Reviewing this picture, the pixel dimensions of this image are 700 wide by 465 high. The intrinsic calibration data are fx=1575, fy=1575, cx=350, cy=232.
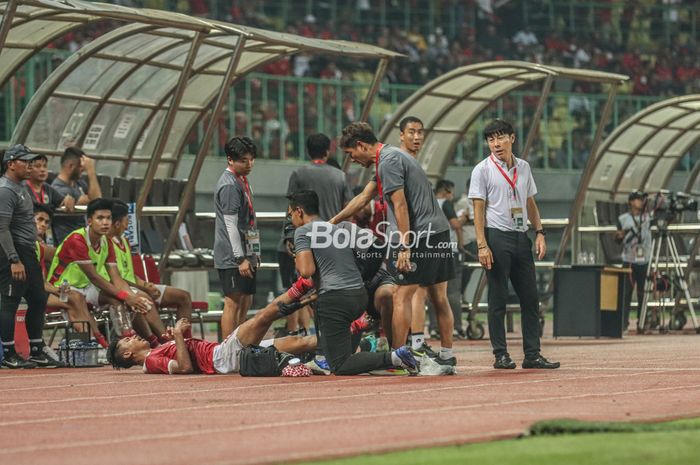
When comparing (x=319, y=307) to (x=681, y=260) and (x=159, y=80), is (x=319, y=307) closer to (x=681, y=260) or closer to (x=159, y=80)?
(x=159, y=80)

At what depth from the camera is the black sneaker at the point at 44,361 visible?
48.8 feet

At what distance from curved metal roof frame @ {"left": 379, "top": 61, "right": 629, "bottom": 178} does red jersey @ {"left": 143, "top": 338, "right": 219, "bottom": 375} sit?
7625mm

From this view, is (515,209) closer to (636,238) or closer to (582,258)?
(636,238)

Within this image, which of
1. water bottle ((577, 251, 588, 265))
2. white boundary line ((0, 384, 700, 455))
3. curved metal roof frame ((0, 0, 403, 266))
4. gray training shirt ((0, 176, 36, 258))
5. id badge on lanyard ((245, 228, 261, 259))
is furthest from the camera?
water bottle ((577, 251, 588, 265))

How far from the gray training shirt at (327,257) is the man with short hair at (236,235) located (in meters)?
2.03

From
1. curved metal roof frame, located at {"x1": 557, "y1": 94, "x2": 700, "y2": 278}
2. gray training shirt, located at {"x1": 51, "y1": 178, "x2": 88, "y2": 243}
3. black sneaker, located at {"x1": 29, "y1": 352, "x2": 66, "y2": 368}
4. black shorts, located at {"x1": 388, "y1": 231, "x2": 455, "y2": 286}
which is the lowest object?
black sneaker, located at {"x1": 29, "y1": 352, "x2": 66, "y2": 368}

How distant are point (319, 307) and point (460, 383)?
4.87 feet

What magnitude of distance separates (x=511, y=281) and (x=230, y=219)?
2.85 meters

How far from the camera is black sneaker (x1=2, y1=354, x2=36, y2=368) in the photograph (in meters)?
14.8

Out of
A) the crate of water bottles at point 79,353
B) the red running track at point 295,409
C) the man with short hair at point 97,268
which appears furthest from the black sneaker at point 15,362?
the man with short hair at point 97,268

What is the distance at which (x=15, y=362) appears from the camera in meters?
14.8

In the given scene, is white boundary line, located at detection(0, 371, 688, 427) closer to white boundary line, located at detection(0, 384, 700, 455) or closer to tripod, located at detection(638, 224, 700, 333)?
white boundary line, located at detection(0, 384, 700, 455)

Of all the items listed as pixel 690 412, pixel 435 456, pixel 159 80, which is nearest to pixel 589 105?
pixel 159 80

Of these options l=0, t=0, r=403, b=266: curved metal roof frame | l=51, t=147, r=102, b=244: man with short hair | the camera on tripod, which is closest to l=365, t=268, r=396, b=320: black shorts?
l=0, t=0, r=403, b=266: curved metal roof frame
